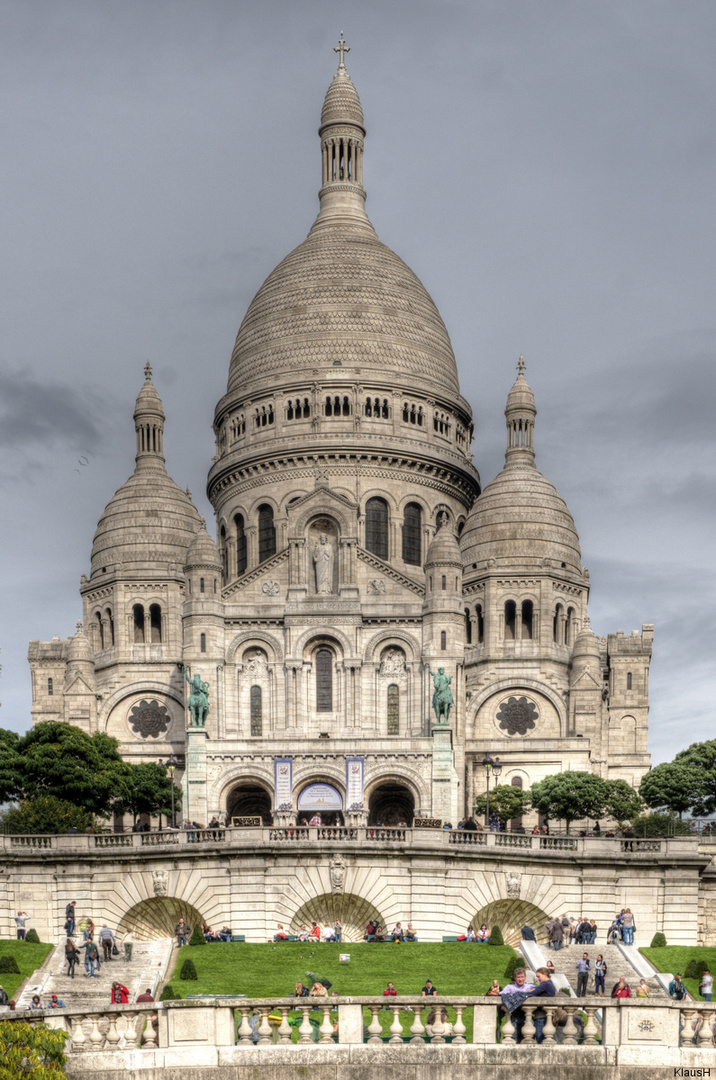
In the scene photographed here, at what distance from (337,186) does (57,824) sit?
68222mm

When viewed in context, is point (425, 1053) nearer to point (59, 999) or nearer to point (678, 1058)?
point (678, 1058)

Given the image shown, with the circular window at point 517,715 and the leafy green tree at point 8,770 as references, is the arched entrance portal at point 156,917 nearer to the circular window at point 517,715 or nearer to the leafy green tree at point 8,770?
the leafy green tree at point 8,770

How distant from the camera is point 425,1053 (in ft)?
107

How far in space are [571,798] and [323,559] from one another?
21040mm

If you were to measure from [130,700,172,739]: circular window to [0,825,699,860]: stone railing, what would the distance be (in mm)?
45245

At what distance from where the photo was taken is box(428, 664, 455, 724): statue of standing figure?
88.9 metres

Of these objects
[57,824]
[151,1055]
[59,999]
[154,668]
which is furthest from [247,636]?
[151,1055]

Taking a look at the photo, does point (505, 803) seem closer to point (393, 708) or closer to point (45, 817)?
point (393, 708)

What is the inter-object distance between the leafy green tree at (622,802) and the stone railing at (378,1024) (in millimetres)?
53079

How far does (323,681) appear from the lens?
97000 mm

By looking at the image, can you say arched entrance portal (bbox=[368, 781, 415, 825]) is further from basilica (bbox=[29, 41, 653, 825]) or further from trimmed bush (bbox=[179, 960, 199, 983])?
trimmed bush (bbox=[179, 960, 199, 983])

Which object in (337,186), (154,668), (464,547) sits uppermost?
(337,186)

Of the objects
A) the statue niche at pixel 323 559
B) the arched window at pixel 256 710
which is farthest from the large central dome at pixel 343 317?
the arched window at pixel 256 710

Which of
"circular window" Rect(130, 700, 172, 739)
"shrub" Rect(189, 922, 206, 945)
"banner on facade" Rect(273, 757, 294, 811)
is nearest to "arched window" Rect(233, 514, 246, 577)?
"circular window" Rect(130, 700, 172, 739)
